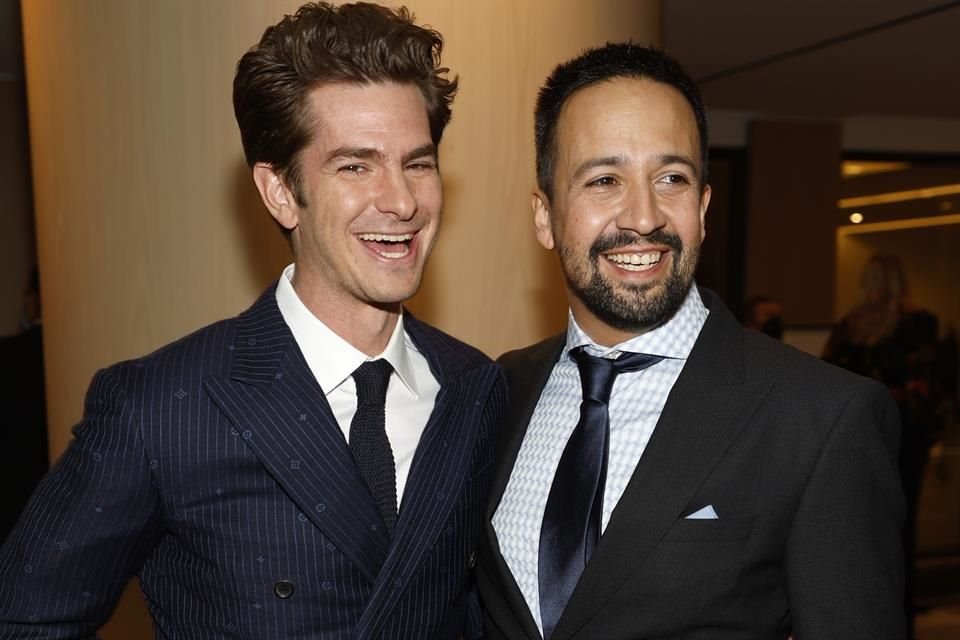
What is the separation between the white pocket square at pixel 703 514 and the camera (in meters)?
1.45

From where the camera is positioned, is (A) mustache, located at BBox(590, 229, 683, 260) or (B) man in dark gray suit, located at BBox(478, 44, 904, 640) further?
(A) mustache, located at BBox(590, 229, 683, 260)

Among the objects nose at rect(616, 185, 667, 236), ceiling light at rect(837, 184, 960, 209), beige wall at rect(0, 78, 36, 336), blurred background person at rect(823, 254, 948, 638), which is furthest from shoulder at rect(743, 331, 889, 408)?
ceiling light at rect(837, 184, 960, 209)

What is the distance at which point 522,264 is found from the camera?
2.39 m

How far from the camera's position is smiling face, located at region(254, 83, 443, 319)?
1.56 meters

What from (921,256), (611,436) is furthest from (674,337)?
(921,256)

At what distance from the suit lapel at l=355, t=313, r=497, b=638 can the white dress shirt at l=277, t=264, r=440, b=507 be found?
0.12 feet

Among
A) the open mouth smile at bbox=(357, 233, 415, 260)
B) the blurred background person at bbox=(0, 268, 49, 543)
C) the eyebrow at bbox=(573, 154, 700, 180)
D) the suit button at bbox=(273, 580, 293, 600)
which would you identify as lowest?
the blurred background person at bbox=(0, 268, 49, 543)

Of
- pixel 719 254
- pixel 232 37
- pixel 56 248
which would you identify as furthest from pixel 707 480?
pixel 719 254

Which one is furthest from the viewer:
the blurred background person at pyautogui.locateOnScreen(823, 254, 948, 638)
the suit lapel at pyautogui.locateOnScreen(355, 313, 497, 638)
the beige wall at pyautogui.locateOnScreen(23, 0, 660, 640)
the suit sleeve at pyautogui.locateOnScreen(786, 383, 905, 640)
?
the blurred background person at pyautogui.locateOnScreen(823, 254, 948, 638)

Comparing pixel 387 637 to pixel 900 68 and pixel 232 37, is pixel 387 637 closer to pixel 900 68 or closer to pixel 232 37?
pixel 232 37

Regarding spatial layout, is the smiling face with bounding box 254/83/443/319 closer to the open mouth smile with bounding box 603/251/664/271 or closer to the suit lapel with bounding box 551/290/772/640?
the open mouth smile with bounding box 603/251/664/271

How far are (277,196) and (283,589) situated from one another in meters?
0.65

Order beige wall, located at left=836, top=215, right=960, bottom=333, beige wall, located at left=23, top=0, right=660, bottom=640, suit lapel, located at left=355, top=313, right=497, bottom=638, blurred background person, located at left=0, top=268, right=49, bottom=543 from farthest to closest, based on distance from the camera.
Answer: beige wall, located at left=836, top=215, right=960, bottom=333 < blurred background person, located at left=0, top=268, right=49, bottom=543 < beige wall, located at left=23, top=0, right=660, bottom=640 < suit lapel, located at left=355, top=313, right=497, bottom=638

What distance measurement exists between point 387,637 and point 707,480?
552mm
